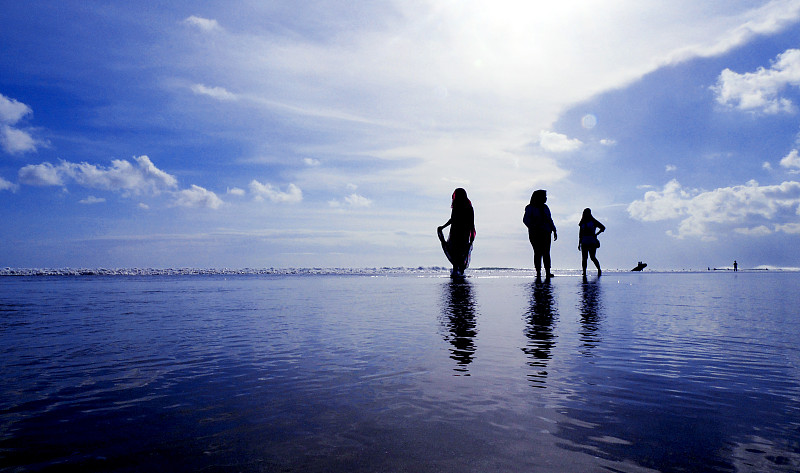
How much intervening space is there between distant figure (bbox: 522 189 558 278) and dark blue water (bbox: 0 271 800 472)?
13.4m

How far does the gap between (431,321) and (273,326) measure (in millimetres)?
2060

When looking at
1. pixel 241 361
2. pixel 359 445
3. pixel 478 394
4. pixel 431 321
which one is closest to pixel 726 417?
pixel 478 394

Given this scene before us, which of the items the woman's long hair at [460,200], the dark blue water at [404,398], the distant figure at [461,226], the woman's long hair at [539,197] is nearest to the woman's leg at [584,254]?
the woman's long hair at [539,197]

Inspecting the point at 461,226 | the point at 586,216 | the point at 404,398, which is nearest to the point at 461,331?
the point at 404,398

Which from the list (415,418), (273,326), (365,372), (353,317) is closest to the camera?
(415,418)

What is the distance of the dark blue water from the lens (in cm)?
188

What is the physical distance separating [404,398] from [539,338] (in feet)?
8.57

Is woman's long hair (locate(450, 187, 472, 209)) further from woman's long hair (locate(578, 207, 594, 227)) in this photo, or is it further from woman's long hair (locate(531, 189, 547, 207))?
woman's long hair (locate(578, 207, 594, 227))

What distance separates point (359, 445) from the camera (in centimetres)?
197

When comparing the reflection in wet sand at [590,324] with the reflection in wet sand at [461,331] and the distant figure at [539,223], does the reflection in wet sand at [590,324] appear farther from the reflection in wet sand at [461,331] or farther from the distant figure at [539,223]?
the distant figure at [539,223]

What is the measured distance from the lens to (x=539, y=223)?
1889 centimetres

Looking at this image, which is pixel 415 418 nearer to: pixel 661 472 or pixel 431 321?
pixel 661 472

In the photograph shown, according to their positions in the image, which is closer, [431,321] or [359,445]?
[359,445]

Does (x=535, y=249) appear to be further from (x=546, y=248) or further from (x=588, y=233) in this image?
(x=588, y=233)
